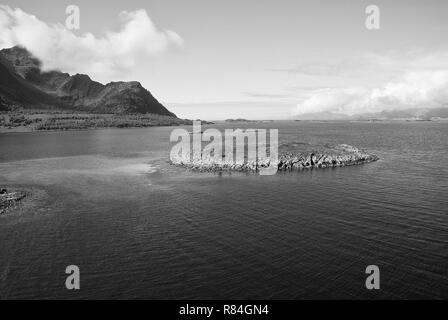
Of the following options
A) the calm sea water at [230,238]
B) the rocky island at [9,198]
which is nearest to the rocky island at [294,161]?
the calm sea water at [230,238]

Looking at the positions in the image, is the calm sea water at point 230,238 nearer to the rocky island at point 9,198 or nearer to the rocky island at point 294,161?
the rocky island at point 9,198

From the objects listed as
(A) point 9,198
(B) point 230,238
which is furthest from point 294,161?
(A) point 9,198

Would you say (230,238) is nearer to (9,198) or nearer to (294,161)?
(9,198)

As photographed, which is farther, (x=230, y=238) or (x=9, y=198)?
(x=9, y=198)

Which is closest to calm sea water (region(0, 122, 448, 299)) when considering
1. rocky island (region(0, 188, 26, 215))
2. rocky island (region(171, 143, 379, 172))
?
rocky island (region(0, 188, 26, 215))

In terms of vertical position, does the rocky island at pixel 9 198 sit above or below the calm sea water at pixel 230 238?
above
